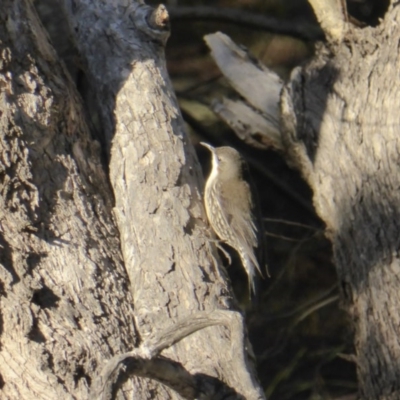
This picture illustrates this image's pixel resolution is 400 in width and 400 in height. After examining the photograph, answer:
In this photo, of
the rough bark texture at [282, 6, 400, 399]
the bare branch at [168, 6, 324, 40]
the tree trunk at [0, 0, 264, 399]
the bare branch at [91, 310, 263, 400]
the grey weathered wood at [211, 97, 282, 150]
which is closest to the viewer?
the bare branch at [91, 310, 263, 400]

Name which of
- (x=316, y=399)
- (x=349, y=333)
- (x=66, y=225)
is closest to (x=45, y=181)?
(x=66, y=225)

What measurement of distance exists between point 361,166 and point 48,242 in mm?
1938

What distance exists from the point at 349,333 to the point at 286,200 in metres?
2.40

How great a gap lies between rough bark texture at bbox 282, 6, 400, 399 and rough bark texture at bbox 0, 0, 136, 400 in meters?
1.44

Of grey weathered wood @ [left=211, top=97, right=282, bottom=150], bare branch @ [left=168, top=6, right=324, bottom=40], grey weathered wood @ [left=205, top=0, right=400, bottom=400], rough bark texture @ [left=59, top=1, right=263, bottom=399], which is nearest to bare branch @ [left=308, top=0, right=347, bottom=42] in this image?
grey weathered wood @ [left=205, top=0, right=400, bottom=400]

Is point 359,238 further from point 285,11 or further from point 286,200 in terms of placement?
point 285,11

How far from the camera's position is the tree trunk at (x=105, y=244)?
315cm

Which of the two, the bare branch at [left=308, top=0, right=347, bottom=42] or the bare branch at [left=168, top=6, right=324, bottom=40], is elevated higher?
the bare branch at [left=308, top=0, right=347, bottom=42]

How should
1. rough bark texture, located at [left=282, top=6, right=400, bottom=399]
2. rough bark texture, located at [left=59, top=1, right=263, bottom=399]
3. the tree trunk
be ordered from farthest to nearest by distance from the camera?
rough bark texture, located at [left=282, top=6, right=400, bottom=399] → rough bark texture, located at [left=59, top=1, right=263, bottom=399] → the tree trunk

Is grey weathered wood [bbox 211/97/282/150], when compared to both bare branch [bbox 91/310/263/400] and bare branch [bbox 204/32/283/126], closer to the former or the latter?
bare branch [bbox 204/32/283/126]

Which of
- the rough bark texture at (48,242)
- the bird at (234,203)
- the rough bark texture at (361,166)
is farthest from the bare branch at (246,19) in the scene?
the rough bark texture at (48,242)

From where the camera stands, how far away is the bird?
15.9ft

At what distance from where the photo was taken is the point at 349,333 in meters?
4.95

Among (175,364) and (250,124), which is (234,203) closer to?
(250,124)
